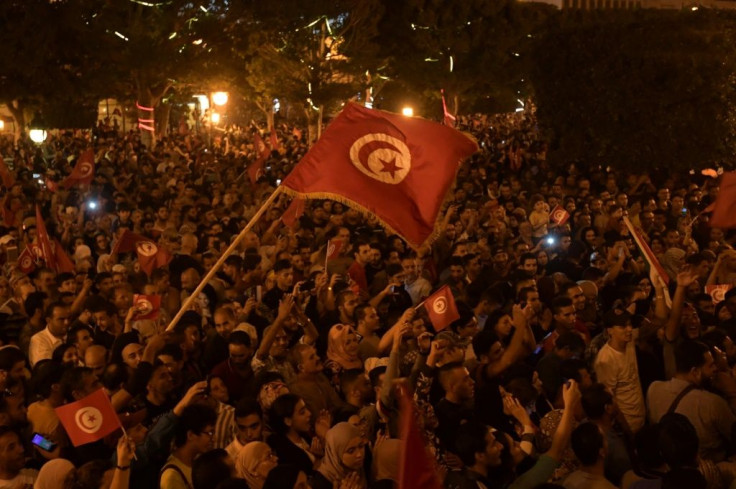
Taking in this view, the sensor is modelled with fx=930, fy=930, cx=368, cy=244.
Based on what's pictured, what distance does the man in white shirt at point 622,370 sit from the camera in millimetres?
6621

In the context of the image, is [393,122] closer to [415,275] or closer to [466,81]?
[415,275]

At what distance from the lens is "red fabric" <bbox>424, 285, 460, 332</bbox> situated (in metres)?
7.38

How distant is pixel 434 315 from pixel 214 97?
89.5ft

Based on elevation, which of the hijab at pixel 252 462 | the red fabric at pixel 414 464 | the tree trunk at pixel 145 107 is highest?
the red fabric at pixel 414 464

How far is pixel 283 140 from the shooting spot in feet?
120

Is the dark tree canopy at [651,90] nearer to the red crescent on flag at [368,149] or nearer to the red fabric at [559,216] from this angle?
the red fabric at [559,216]

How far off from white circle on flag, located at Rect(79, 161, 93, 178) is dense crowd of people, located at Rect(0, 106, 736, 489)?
9.13 feet

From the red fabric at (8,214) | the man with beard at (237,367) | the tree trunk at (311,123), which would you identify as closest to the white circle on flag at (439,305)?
the man with beard at (237,367)

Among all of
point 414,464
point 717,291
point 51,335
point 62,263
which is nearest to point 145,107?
point 62,263

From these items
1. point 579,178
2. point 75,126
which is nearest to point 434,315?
point 579,178

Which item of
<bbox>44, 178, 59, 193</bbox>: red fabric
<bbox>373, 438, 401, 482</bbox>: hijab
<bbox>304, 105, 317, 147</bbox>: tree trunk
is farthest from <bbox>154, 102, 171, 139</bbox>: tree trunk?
<bbox>373, 438, 401, 482</bbox>: hijab

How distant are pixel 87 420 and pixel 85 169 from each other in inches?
463

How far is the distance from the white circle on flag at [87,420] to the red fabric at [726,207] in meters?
6.52

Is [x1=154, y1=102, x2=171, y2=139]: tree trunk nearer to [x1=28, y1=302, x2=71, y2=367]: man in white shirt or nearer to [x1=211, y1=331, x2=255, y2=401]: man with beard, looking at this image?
[x1=28, y1=302, x2=71, y2=367]: man in white shirt
